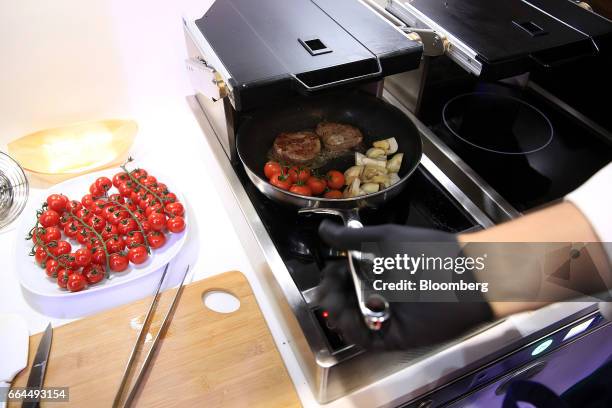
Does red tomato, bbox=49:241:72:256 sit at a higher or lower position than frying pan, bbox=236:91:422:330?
lower

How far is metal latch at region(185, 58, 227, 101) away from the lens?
789 millimetres

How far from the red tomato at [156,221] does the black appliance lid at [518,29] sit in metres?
0.69

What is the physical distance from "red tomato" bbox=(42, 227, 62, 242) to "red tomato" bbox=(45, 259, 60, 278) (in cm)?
6

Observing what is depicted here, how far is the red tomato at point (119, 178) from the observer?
3.31ft

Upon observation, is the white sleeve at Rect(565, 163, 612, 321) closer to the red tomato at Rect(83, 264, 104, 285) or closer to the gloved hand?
the gloved hand

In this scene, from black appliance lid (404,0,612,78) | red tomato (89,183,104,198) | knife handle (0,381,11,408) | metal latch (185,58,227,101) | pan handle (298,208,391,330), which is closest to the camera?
pan handle (298,208,391,330)

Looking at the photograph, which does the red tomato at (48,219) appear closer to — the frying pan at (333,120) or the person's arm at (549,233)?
the frying pan at (333,120)

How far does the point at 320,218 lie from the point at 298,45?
32 cm

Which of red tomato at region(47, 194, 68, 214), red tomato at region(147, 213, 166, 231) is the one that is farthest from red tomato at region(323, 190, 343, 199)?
red tomato at region(47, 194, 68, 214)

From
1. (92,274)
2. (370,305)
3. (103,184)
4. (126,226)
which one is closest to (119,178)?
(103,184)

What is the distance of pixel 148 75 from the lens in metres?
1.25

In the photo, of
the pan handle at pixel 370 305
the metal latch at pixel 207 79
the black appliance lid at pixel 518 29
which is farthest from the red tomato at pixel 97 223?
the black appliance lid at pixel 518 29

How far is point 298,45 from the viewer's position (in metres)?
0.84

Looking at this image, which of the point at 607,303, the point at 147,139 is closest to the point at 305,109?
the point at 147,139
